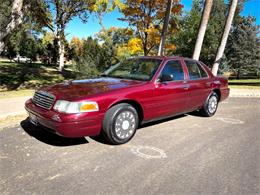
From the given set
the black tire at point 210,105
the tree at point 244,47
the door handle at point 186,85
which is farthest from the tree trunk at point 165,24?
the tree at point 244,47

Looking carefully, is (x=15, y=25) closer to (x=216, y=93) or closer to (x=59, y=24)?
(x=216, y=93)

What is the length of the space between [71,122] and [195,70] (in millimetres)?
3796

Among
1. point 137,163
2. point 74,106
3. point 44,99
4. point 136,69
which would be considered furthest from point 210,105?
point 44,99

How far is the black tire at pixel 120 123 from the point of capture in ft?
14.1

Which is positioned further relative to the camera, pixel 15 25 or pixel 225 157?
pixel 15 25

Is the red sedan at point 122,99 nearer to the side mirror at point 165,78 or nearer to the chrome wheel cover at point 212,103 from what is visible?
the side mirror at point 165,78

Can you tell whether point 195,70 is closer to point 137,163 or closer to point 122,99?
point 122,99

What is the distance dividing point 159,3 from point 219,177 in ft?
55.4

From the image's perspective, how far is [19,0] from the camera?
29.9 feet

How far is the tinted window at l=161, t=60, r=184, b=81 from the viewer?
5.42 meters

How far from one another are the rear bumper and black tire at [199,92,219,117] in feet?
12.1

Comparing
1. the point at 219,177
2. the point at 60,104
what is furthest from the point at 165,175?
the point at 60,104

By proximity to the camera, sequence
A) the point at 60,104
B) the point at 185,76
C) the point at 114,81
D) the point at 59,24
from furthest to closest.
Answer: the point at 59,24
the point at 185,76
the point at 114,81
the point at 60,104

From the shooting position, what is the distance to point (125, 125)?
4.56 metres
